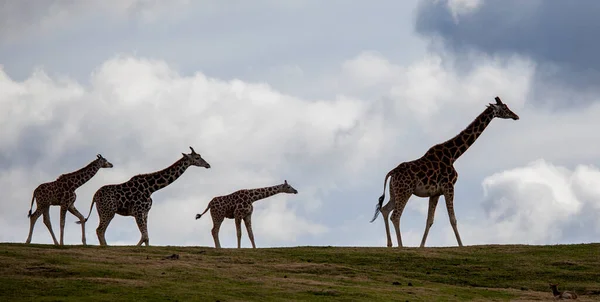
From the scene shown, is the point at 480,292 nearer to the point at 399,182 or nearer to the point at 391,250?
the point at 391,250

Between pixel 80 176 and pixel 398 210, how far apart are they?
11584mm

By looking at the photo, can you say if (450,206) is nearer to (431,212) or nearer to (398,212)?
(431,212)

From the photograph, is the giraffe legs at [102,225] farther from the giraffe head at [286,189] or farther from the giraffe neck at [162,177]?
the giraffe head at [286,189]

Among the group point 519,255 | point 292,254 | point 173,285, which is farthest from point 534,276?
point 173,285

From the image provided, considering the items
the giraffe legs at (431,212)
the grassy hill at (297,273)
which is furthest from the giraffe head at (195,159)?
the giraffe legs at (431,212)

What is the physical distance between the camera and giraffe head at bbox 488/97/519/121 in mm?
41906

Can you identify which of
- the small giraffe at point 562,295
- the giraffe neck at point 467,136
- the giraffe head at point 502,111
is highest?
the giraffe head at point 502,111

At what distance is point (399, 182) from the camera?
3903cm

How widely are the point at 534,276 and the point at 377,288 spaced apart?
5.93 metres

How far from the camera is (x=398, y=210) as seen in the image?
38.8 metres

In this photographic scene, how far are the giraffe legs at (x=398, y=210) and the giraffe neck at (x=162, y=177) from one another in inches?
325

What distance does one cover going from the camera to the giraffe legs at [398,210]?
3881cm

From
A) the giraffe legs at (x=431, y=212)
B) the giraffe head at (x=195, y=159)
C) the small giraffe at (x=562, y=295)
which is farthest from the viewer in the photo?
the giraffe head at (x=195, y=159)

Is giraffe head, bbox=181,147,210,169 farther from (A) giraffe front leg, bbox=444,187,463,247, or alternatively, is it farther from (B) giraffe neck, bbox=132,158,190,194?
(A) giraffe front leg, bbox=444,187,463,247
